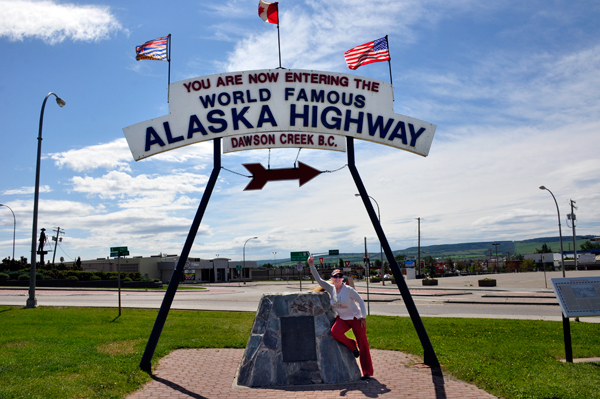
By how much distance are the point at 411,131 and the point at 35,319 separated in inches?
498

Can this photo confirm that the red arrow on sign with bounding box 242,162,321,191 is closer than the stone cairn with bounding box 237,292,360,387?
No

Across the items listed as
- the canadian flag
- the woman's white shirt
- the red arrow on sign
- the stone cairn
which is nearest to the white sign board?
the woman's white shirt

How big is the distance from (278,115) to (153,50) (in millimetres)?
3421

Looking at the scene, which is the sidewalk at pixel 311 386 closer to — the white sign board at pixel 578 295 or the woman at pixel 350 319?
the woman at pixel 350 319

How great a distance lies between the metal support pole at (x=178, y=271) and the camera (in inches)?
308

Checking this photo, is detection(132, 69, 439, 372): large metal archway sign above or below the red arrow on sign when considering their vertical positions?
above

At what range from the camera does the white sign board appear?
8.73 m

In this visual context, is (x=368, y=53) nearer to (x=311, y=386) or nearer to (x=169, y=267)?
(x=311, y=386)

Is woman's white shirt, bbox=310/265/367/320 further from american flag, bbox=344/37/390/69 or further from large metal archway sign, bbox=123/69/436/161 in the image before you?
american flag, bbox=344/37/390/69

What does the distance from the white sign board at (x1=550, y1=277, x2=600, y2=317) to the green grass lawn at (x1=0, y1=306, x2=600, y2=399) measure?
1.04 metres

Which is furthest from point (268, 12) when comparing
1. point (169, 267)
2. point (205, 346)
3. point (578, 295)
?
point (169, 267)

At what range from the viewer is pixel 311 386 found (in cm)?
687

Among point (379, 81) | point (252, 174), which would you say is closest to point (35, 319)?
point (252, 174)

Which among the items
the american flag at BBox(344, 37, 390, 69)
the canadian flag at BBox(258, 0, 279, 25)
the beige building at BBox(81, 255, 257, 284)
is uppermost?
the canadian flag at BBox(258, 0, 279, 25)
